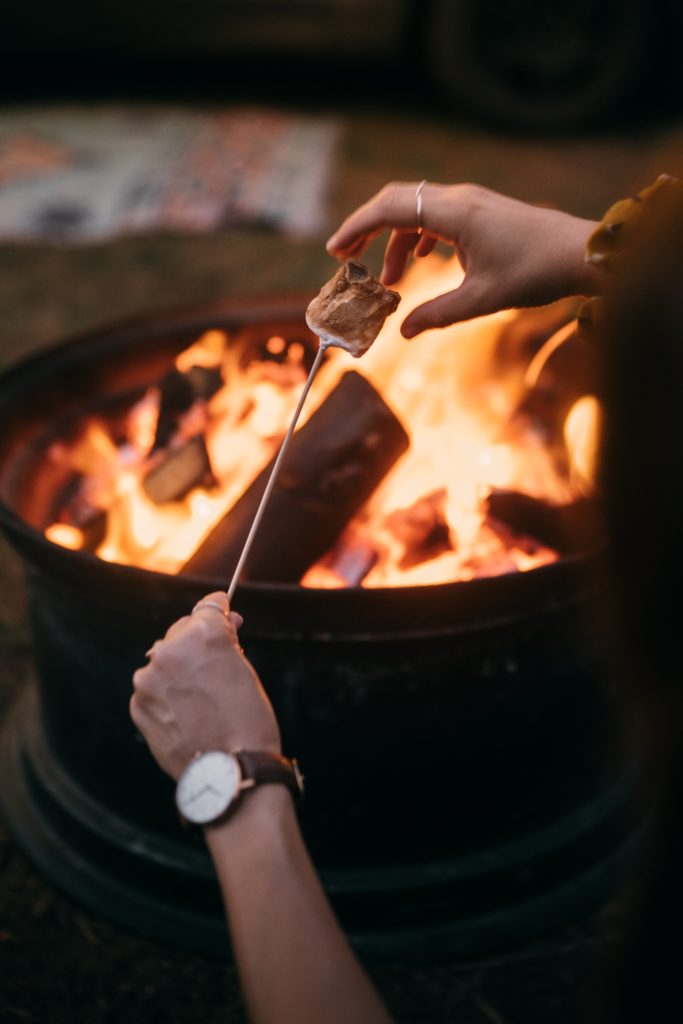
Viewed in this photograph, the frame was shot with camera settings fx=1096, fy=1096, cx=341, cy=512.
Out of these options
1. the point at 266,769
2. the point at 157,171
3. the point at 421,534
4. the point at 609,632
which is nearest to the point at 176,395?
the point at 421,534

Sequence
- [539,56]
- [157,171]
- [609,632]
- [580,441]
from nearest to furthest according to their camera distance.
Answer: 1. [609,632]
2. [580,441]
3. [157,171]
4. [539,56]

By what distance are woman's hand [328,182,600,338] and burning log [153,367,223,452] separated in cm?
66

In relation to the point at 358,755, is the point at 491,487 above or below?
above

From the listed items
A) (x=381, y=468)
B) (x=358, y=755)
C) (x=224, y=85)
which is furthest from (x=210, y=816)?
(x=224, y=85)

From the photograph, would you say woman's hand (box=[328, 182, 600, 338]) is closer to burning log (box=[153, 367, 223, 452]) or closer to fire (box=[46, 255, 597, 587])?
fire (box=[46, 255, 597, 587])

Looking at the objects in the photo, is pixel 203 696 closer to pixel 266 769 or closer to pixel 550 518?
pixel 266 769

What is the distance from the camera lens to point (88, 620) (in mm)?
1908

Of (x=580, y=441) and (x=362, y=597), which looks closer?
(x=362, y=597)

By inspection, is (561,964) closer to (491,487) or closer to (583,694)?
(583,694)

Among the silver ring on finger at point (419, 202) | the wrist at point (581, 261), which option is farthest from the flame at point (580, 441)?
the silver ring on finger at point (419, 202)

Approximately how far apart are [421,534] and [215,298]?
122 inches

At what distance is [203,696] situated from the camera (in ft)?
3.96

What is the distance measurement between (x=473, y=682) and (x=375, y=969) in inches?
23.9

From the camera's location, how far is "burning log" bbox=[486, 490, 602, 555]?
201 cm
